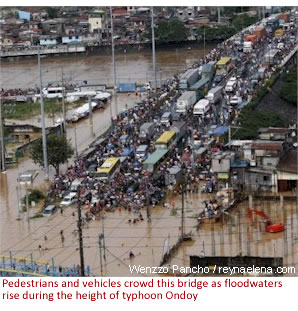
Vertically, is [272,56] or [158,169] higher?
[272,56]

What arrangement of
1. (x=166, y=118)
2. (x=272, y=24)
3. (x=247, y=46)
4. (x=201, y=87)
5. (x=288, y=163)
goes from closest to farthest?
(x=288, y=163) < (x=166, y=118) < (x=201, y=87) < (x=247, y=46) < (x=272, y=24)

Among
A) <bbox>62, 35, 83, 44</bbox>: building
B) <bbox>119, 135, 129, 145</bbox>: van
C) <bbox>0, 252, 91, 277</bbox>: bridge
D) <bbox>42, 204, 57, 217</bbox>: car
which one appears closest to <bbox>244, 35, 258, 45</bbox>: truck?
<bbox>62, 35, 83, 44</bbox>: building

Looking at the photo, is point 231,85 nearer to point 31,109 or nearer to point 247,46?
point 31,109

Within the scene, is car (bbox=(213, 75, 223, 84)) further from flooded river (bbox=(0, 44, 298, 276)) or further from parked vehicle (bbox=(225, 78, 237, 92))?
flooded river (bbox=(0, 44, 298, 276))

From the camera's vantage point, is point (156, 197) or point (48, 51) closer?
point (156, 197)

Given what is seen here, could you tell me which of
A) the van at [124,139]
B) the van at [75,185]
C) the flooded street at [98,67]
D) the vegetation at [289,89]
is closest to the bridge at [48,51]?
the flooded street at [98,67]

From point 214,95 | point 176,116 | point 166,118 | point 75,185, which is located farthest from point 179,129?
point 75,185
